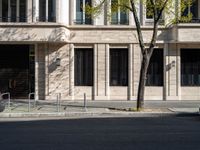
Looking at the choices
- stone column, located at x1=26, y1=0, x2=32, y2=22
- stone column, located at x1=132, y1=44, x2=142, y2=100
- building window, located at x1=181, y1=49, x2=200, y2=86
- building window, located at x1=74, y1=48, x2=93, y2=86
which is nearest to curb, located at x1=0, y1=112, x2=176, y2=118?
stone column, located at x1=132, y1=44, x2=142, y2=100

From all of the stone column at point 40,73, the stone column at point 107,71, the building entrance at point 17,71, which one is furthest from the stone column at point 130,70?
the building entrance at point 17,71

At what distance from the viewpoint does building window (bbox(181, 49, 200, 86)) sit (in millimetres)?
31844

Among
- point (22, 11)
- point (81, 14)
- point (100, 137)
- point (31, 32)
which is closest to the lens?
point (100, 137)

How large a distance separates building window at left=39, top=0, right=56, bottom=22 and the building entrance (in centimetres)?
238

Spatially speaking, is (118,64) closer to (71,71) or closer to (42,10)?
(71,71)

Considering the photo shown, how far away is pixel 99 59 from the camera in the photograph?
31.4m

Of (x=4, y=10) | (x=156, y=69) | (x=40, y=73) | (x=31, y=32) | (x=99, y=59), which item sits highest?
(x=4, y=10)

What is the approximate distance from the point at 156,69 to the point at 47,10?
26.4 ft

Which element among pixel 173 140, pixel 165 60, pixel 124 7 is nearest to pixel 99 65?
pixel 165 60

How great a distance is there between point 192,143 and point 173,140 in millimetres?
681

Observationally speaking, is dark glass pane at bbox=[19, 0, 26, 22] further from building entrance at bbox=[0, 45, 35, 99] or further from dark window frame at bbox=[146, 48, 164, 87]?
dark window frame at bbox=[146, 48, 164, 87]

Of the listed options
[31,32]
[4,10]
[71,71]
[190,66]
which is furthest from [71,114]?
[190,66]

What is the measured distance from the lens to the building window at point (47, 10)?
30.6 metres

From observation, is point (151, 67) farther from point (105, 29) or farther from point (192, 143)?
point (192, 143)
